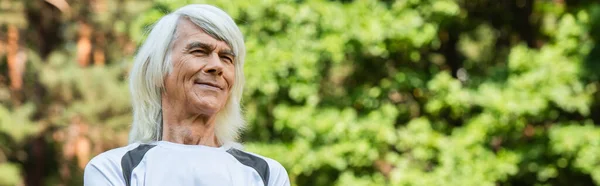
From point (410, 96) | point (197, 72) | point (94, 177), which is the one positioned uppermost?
point (410, 96)

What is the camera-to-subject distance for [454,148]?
1010cm

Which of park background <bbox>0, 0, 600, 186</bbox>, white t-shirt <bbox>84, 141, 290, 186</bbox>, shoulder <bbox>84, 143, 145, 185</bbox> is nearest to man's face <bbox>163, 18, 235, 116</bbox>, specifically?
white t-shirt <bbox>84, 141, 290, 186</bbox>

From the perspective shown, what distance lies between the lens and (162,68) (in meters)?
2.31

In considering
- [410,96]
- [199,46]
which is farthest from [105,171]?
[410,96]

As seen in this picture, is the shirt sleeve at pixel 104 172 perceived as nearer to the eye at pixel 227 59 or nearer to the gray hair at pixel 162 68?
the gray hair at pixel 162 68

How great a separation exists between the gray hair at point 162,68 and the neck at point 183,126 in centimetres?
4

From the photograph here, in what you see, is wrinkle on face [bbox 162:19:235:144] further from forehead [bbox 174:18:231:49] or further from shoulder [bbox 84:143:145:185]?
shoulder [bbox 84:143:145:185]

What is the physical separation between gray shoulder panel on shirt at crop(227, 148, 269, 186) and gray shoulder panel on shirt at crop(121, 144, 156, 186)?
0.23 meters

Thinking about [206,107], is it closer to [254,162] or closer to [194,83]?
[194,83]

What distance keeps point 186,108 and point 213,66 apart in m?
0.13

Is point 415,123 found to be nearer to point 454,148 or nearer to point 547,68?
point 454,148

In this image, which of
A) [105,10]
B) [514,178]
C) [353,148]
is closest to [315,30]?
[353,148]

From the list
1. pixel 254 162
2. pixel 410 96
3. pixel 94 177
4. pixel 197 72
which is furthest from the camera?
pixel 410 96

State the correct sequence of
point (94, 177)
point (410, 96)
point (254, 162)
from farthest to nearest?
1. point (410, 96)
2. point (254, 162)
3. point (94, 177)
